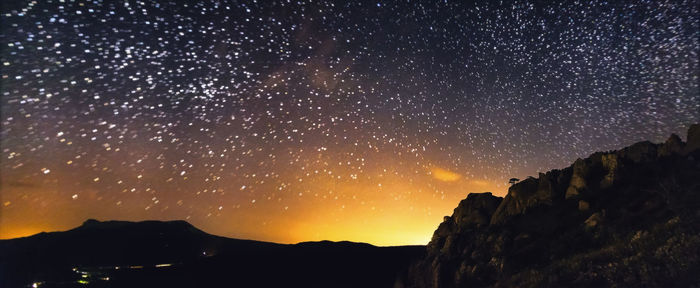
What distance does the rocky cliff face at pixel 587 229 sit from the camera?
15445 mm

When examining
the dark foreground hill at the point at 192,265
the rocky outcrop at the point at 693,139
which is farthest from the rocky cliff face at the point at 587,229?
the dark foreground hill at the point at 192,265

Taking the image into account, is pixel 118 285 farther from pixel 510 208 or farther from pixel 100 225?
pixel 100 225

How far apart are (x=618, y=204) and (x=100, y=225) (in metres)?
166

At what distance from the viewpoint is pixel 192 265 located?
56656mm

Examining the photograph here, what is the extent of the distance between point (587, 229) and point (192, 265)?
56411 mm

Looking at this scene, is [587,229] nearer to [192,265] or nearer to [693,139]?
[693,139]

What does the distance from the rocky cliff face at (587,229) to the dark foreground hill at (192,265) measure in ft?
29.4

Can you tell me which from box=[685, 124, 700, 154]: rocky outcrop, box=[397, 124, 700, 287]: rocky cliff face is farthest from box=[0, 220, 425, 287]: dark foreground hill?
box=[685, 124, 700, 154]: rocky outcrop

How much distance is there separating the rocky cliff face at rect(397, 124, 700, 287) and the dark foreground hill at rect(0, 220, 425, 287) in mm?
8953

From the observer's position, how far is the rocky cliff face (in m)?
15.4

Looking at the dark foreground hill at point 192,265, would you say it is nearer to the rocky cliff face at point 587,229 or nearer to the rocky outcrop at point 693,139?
the rocky cliff face at point 587,229

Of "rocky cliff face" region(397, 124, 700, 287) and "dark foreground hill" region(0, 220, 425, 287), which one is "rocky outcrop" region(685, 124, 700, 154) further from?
"dark foreground hill" region(0, 220, 425, 287)

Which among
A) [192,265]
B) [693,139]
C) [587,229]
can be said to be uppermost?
[693,139]

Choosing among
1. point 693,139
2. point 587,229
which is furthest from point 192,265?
point 693,139
